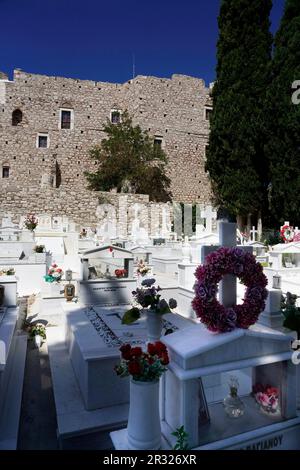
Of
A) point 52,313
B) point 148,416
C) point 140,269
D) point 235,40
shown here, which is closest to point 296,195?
point 235,40

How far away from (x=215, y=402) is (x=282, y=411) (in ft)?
2.06

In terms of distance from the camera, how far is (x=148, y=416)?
2.72 metres

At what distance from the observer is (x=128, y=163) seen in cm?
2653

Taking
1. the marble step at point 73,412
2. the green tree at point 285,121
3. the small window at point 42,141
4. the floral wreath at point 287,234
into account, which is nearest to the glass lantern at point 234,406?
the marble step at point 73,412

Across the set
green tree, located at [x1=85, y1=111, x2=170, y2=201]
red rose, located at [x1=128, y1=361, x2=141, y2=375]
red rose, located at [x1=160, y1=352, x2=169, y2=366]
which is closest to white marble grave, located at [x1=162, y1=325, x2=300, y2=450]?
red rose, located at [x1=160, y1=352, x2=169, y2=366]

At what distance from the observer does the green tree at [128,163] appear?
26.5m

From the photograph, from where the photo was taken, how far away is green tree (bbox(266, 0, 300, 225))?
17.8 meters

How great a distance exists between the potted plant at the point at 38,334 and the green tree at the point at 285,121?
1567 cm

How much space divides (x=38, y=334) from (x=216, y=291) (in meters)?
4.17

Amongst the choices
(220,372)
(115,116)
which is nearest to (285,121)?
(115,116)

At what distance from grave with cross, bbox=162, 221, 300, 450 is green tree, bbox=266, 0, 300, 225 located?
648 inches

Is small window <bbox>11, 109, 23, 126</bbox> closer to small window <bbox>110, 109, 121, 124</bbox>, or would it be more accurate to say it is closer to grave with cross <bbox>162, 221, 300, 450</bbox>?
small window <bbox>110, 109, 121, 124</bbox>

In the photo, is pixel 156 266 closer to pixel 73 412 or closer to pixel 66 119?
pixel 73 412

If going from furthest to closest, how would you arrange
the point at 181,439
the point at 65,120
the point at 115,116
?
the point at 115,116 < the point at 65,120 < the point at 181,439
